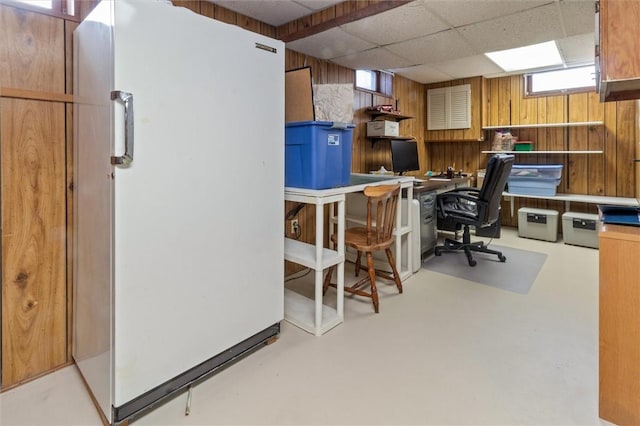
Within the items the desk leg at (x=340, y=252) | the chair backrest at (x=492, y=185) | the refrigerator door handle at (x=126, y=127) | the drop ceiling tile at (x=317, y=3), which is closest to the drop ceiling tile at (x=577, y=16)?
the chair backrest at (x=492, y=185)

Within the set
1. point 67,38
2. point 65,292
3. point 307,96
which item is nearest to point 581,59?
point 307,96

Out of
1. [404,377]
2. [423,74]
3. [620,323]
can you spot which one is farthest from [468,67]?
[404,377]

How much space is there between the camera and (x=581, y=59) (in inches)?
158

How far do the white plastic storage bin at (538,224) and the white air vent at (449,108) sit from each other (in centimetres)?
151

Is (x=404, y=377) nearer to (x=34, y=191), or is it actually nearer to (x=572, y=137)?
(x=34, y=191)

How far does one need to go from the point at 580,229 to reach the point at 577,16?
8.62ft

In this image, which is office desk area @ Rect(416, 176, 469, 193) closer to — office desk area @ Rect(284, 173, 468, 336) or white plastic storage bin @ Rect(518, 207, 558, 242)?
office desk area @ Rect(284, 173, 468, 336)

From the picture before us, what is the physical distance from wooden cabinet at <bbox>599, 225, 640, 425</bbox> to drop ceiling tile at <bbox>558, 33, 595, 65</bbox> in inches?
105

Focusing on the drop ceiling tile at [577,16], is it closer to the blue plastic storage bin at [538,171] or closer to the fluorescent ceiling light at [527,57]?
the fluorescent ceiling light at [527,57]

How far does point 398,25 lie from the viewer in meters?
2.62

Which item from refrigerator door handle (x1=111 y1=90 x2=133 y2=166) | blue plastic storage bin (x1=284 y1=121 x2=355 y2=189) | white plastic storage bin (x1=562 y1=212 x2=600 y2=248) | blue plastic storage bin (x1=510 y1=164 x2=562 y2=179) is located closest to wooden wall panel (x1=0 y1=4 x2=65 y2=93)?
refrigerator door handle (x1=111 y1=90 x2=133 y2=166)

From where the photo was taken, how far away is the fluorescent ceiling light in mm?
3742

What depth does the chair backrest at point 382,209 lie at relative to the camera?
242 centimetres

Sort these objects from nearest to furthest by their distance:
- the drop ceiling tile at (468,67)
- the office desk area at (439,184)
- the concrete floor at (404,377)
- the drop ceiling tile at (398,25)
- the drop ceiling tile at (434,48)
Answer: the concrete floor at (404,377), the drop ceiling tile at (398,25), the drop ceiling tile at (434,48), the office desk area at (439,184), the drop ceiling tile at (468,67)
